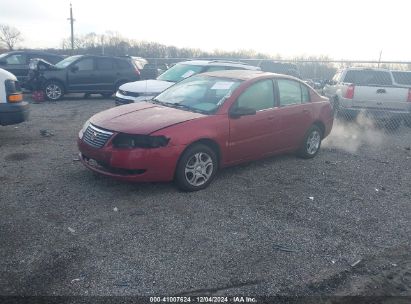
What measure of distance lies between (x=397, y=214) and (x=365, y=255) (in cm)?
137

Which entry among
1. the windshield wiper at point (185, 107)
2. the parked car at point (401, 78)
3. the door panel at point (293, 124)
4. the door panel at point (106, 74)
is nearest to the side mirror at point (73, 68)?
the door panel at point (106, 74)

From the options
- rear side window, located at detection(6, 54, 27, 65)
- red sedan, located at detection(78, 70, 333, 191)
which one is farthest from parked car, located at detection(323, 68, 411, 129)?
rear side window, located at detection(6, 54, 27, 65)

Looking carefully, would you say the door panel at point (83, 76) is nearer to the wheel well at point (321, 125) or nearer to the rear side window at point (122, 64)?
the rear side window at point (122, 64)

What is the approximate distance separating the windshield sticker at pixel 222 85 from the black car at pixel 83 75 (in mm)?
9230

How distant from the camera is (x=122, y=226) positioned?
4.16 meters

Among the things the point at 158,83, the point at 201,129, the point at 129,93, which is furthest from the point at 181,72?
the point at 201,129

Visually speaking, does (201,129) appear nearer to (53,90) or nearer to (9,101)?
(9,101)

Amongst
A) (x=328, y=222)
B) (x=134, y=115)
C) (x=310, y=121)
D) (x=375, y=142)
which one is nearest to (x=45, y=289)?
(x=134, y=115)

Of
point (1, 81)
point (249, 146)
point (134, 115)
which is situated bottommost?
point (249, 146)

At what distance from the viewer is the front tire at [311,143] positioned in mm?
6953

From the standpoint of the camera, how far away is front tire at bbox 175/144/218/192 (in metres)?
5.00

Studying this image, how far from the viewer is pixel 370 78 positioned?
36.1ft

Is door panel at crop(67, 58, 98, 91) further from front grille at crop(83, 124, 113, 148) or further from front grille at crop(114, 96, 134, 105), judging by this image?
front grille at crop(83, 124, 113, 148)

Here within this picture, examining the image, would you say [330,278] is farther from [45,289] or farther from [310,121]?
[310,121]
